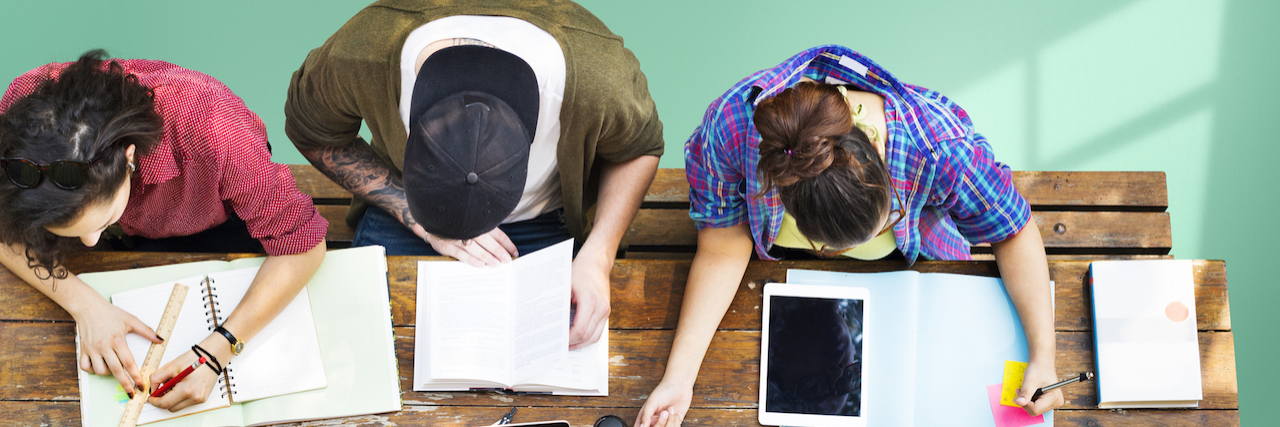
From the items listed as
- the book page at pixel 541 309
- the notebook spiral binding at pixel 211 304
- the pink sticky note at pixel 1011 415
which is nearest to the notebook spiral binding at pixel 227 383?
the notebook spiral binding at pixel 211 304

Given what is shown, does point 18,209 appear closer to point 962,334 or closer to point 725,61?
point 962,334

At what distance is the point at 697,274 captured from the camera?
1.59m

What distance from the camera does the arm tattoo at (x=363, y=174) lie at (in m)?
1.70

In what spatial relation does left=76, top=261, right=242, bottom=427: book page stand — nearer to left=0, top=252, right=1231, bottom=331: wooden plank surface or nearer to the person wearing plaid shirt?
left=0, top=252, right=1231, bottom=331: wooden plank surface

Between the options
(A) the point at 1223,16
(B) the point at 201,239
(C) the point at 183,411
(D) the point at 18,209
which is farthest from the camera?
(A) the point at 1223,16

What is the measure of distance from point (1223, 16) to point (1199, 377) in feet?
6.41

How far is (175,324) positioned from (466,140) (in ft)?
2.93

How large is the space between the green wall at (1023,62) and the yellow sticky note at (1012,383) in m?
1.50

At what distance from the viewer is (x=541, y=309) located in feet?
5.17

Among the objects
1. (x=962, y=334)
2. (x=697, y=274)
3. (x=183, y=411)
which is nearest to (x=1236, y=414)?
(x=962, y=334)

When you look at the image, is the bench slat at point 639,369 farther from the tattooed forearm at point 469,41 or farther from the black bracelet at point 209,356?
the tattooed forearm at point 469,41

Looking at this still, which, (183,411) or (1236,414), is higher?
(1236,414)

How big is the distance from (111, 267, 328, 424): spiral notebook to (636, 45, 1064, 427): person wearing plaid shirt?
0.76 meters

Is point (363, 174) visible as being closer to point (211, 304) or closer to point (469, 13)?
point (211, 304)
